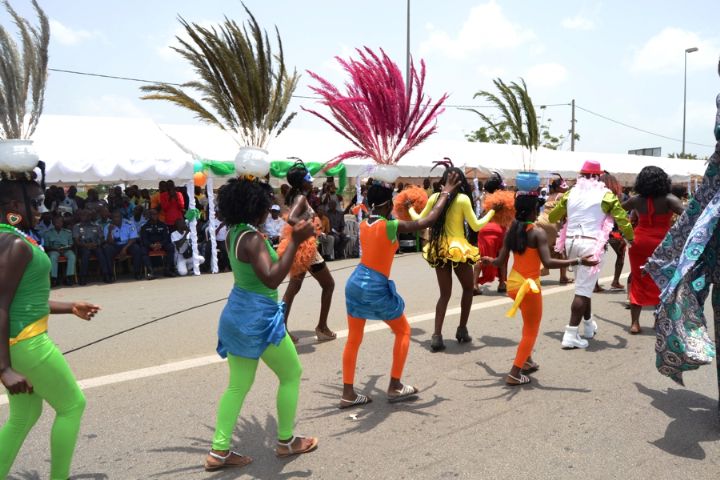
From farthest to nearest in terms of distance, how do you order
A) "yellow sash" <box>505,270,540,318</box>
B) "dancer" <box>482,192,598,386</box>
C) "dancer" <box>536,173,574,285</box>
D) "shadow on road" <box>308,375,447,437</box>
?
"dancer" <box>536,173,574,285</box>
"dancer" <box>482,192,598,386</box>
"yellow sash" <box>505,270,540,318</box>
"shadow on road" <box>308,375,447,437</box>

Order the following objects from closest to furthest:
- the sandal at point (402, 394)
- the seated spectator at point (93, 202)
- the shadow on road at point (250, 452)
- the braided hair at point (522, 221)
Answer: the shadow on road at point (250, 452) < the sandal at point (402, 394) < the braided hair at point (522, 221) < the seated spectator at point (93, 202)

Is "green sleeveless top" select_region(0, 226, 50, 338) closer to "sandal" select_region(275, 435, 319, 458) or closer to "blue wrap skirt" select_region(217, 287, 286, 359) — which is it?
"blue wrap skirt" select_region(217, 287, 286, 359)

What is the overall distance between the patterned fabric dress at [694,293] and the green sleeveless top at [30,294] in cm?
360

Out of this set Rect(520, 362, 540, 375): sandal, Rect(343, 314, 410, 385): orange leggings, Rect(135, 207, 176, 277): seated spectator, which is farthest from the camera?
Rect(135, 207, 176, 277): seated spectator

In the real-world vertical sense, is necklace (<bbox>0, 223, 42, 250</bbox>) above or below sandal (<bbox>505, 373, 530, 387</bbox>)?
above

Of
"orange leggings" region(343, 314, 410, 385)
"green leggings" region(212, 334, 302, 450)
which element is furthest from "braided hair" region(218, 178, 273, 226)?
"orange leggings" region(343, 314, 410, 385)

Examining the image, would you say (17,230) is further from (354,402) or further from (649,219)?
(649,219)

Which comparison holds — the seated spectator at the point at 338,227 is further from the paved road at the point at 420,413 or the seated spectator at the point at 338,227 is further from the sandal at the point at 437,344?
the sandal at the point at 437,344

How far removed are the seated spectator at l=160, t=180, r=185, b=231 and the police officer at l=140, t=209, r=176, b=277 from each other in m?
0.26

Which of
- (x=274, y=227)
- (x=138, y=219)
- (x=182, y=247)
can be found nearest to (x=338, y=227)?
(x=274, y=227)

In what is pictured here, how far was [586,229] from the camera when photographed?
5.86m

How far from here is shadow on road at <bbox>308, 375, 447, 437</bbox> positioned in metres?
3.95

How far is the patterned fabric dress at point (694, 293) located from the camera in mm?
3430

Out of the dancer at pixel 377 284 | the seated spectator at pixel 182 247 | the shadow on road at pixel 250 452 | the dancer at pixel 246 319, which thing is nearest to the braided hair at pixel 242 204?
the dancer at pixel 246 319
